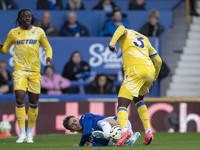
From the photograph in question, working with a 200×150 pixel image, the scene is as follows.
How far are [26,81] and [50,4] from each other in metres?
6.25

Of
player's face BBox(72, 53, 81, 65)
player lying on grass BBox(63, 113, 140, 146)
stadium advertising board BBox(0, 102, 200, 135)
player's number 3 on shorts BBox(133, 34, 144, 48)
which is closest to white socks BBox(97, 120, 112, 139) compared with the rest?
player lying on grass BBox(63, 113, 140, 146)

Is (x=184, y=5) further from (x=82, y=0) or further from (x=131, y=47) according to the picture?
(x=131, y=47)

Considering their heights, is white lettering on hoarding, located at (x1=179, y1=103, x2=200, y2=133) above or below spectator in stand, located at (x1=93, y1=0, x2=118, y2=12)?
below

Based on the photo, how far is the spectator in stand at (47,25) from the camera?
1466 centimetres

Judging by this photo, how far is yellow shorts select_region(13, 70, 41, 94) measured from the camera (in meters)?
9.78

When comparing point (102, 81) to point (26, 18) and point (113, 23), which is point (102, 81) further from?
point (26, 18)

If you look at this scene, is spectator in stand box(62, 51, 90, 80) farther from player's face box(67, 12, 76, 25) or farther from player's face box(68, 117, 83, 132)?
player's face box(68, 117, 83, 132)

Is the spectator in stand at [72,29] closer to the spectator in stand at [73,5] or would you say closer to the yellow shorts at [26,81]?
the spectator in stand at [73,5]

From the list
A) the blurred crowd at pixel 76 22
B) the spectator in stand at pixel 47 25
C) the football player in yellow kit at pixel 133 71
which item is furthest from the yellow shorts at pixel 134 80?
the spectator in stand at pixel 47 25

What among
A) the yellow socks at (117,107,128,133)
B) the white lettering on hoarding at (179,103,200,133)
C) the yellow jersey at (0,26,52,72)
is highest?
the yellow jersey at (0,26,52,72)

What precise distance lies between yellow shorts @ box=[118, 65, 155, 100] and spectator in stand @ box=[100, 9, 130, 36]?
6.49 m

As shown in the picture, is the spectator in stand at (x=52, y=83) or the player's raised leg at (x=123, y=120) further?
the spectator in stand at (x=52, y=83)

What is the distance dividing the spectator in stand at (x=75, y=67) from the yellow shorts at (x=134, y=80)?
19.1 ft

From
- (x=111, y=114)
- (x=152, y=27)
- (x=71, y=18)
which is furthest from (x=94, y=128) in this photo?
(x=152, y=27)
